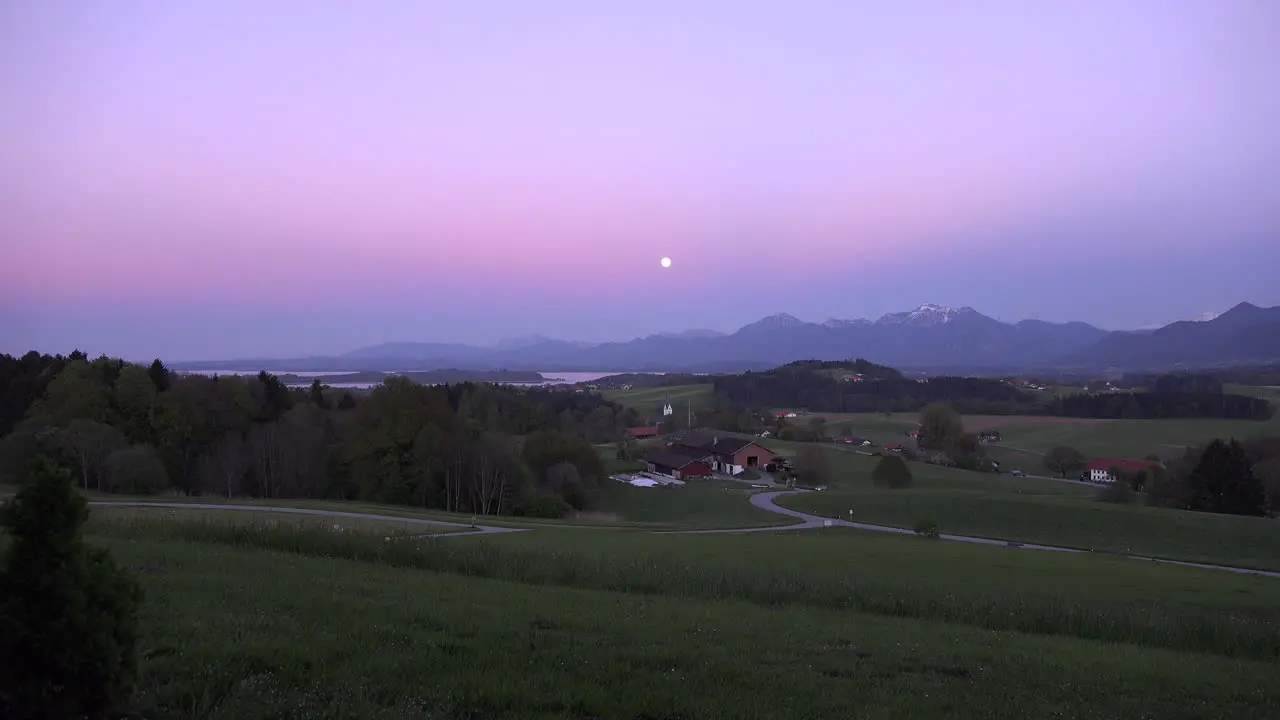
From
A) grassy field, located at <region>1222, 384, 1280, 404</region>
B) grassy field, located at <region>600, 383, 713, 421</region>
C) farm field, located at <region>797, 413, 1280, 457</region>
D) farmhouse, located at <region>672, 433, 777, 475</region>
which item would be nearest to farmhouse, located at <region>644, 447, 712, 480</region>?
farmhouse, located at <region>672, 433, 777, 475</region>

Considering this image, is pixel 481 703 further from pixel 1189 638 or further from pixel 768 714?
pixel 1189 638

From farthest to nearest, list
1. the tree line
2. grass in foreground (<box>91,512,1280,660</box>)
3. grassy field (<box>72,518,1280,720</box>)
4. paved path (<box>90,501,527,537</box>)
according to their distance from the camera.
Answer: the tree line < paved path (<box>90,501,527,537</box>) < grass in foreground (<box>91,512,1280,660</box>) < grassy field (<box>72,518,1280,720</box>)

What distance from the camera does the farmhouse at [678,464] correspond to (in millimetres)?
83688

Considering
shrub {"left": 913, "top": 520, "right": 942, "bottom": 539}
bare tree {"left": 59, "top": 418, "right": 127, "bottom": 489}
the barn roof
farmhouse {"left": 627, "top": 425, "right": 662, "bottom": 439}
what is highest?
bare tree {"left": 59, "top": 418, "right": 127, "bottom": 489}

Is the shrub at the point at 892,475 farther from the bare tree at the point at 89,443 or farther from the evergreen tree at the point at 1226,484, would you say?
the bare tree at the point at 89,443

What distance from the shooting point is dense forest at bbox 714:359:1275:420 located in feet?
360

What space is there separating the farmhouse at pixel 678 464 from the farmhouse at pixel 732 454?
1.86 metres

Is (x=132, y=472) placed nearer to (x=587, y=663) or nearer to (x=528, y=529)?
(x=528, y=529)

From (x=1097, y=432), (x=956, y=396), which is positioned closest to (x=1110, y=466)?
(x=1097, y=432)

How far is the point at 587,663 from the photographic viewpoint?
25.6 ft

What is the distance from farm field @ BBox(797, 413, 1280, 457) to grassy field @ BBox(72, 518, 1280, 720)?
81652 mm

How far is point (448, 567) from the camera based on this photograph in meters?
16.0

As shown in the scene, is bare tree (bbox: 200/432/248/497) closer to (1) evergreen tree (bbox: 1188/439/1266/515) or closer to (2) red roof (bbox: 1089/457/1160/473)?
(1) evergreen tree (bbox: 1188/439/1266/515)

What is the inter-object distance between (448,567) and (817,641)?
8.87 metres
